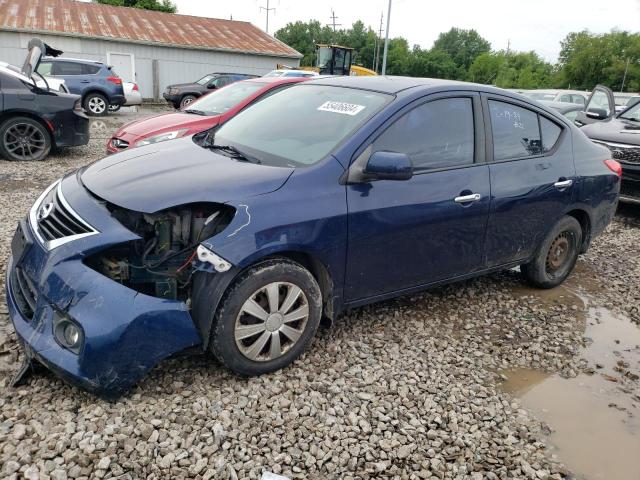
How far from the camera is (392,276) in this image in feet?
11.4

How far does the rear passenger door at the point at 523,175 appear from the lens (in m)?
3.93

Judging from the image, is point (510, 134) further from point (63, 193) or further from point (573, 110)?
point (573, 110)

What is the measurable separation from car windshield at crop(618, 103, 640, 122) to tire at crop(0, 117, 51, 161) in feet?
29.9

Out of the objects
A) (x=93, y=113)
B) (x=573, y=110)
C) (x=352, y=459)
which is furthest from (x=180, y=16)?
(x=352, y=459)

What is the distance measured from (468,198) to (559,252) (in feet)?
5.33

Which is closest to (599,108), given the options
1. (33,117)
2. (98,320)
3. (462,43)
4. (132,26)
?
(98,320)

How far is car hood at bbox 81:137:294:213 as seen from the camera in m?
2.78

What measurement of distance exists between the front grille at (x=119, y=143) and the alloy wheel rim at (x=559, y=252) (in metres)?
5.12

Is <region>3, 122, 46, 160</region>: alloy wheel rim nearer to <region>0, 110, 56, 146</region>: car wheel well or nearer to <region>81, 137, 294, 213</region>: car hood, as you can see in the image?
<region>0, 110, 56, 146</region>: car wheel well

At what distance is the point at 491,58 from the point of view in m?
80.8

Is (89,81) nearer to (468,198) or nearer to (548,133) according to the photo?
(548,133)

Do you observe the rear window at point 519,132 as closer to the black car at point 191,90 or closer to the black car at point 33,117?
the black car at point 33,117

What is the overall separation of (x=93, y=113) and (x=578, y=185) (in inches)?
614

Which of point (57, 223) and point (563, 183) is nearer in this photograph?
point (57, 223)
